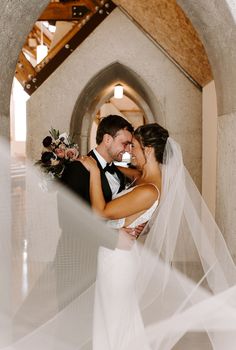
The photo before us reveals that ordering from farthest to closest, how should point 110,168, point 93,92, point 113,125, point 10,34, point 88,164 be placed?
1. point 93,92
2. point 110,168
3. point 113,125
4. point 88,164
5. point 10,34

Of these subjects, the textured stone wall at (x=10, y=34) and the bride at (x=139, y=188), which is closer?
the textured stone wall at (x=10, y=34)

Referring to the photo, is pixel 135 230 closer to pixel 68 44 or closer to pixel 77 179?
pixel 77 179

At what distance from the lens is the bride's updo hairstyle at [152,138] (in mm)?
3074

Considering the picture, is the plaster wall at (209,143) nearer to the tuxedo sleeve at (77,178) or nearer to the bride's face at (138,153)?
the bride's face at (138,153)

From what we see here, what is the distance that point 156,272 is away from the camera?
10.9ft

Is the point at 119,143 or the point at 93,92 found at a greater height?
the point at 93,92

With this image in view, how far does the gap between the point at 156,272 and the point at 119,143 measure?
3.23ft

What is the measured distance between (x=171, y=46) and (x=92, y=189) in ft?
12.5

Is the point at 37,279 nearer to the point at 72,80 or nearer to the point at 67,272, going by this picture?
the point at 67,272

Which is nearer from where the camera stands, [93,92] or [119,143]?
[119,143]

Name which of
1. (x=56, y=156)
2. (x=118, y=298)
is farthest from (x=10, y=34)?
(x=118, y=298)

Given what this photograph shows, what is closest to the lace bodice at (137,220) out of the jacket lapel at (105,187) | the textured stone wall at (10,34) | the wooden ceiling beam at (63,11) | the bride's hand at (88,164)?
the jacket lapel at (105,187)

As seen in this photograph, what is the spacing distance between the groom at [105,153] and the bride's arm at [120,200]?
0.19 feet

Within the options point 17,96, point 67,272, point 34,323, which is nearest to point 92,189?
point 67,272
